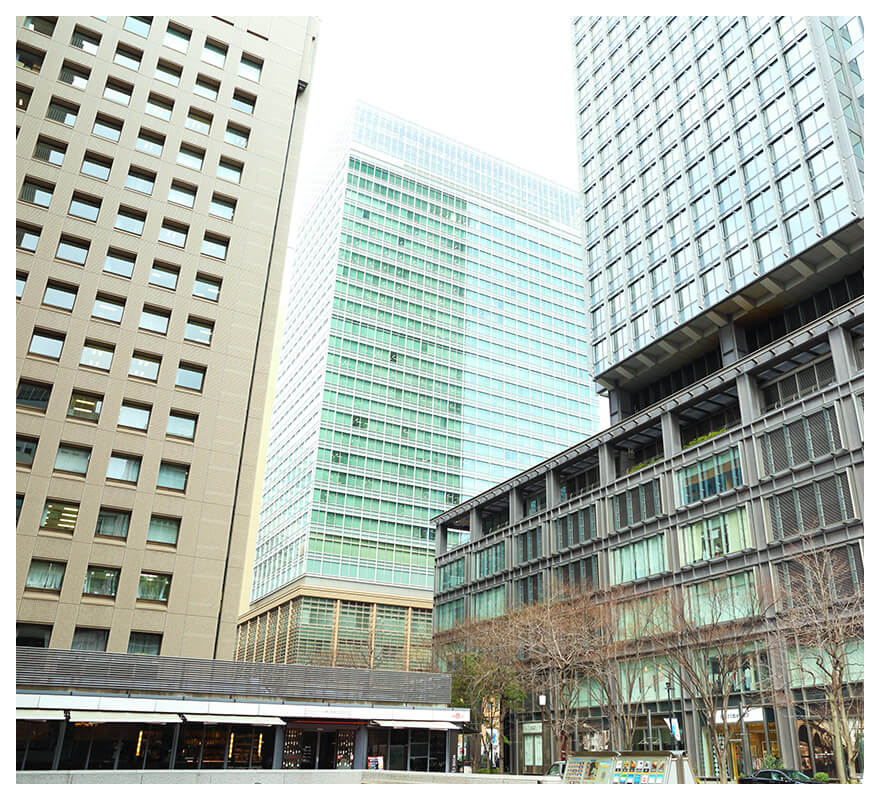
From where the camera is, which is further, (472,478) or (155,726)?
(472,478)

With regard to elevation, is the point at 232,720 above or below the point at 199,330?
below

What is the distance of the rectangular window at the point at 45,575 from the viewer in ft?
105

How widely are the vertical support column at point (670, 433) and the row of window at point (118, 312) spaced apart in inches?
1383

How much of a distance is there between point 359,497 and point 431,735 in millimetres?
58177

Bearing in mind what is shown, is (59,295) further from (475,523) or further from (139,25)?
(475,523)

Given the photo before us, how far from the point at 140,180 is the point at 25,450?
16967mm

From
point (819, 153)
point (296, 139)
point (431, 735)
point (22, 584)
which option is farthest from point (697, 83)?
point (22, 584)

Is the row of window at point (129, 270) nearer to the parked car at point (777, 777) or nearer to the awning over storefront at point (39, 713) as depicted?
the awning over storefront at point (39, 713)

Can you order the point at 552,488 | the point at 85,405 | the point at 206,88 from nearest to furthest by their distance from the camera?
the point at 85,405 → the point at 206,88 → the point at 552,488

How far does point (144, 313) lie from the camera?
39.2 meters

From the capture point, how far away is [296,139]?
47.6m

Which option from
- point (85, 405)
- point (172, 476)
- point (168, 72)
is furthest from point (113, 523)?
point (168, 72)

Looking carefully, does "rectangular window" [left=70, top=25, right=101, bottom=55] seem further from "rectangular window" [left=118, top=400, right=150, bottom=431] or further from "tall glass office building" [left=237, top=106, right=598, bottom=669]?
"tall glass office building" [left=237, top=106, right=598, bottom=669]

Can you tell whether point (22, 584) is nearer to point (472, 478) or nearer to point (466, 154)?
point (472, 478)
